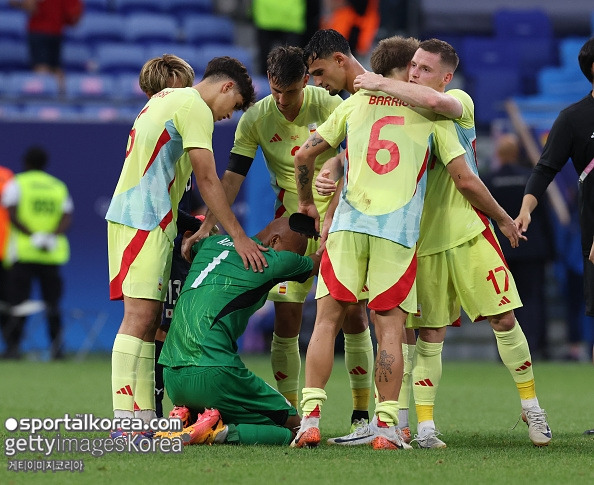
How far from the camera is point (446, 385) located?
10672 mm

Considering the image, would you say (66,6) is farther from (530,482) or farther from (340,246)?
(530,482)

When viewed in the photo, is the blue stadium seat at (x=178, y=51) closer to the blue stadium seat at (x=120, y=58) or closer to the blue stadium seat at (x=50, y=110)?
the blue stadium seat at (x=120, y=58)

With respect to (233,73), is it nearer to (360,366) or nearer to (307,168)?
(307,168)

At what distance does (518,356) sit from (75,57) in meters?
12.4

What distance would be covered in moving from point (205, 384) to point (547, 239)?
8103 mm

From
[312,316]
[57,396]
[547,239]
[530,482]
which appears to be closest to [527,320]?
[547,239]

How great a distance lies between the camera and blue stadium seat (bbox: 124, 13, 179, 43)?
703 inches

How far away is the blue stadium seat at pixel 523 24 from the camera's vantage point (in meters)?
18.9

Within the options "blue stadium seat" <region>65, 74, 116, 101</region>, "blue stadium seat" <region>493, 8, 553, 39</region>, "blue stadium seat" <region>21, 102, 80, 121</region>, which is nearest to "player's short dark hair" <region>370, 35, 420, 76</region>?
"blue stadium seat" <region>21, 102, 80, 121</region>

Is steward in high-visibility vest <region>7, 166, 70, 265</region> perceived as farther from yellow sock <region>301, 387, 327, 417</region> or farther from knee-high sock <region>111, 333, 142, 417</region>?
yellow sock <region>301, 387, 327, 417</region>

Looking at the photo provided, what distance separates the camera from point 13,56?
17172mm

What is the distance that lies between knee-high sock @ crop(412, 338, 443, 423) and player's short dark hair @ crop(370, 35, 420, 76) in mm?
1489

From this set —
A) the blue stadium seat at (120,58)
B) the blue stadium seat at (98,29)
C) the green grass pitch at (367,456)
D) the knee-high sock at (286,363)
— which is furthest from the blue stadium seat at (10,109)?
the knee-high sock at (286,363)

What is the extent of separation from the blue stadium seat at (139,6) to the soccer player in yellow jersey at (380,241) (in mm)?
12939
